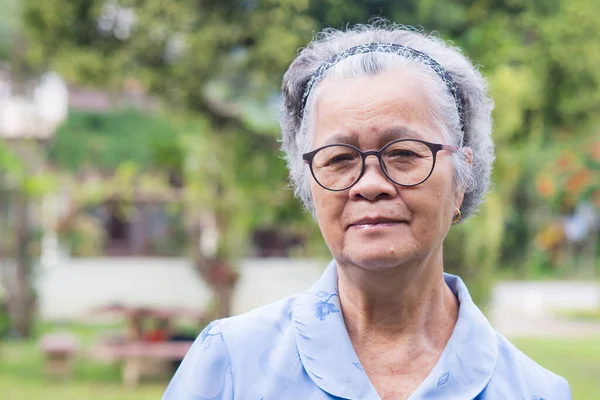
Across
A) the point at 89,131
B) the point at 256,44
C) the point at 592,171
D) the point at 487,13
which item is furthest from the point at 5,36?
the point at 592,171

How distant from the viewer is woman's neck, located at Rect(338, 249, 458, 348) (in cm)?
156

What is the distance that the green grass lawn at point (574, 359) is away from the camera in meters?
8.73

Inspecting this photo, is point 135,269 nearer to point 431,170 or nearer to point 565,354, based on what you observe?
point 565,354

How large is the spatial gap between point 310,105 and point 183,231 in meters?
15.1

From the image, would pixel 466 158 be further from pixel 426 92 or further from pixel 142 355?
pixel 142 355

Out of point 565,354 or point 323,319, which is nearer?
point 323,319

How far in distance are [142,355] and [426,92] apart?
25.5ft

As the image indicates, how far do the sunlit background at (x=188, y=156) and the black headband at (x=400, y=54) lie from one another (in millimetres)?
757

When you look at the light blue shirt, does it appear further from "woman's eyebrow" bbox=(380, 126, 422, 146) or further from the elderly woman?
"woman's eyebrow" bbox=(380, 126, 422, 146)

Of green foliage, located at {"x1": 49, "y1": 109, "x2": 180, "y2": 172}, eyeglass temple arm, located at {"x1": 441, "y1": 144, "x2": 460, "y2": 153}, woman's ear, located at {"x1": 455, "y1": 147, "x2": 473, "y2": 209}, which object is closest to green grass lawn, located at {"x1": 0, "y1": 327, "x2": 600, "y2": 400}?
green foliage, located at {"x1": 49, "y1": 109, "x2": 180, "y2": 172}

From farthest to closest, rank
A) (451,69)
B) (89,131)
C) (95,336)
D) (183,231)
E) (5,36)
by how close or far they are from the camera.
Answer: (183,231) < (89,131) < (95,336) < (5,36) < (451,69)

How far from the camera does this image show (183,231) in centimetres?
1647

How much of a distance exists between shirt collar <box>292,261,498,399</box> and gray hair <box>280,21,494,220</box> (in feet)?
0.63

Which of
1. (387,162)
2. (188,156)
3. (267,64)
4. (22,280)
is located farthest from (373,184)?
(22,280)
